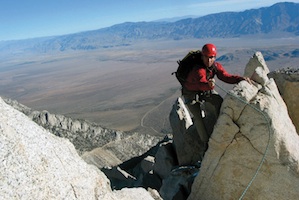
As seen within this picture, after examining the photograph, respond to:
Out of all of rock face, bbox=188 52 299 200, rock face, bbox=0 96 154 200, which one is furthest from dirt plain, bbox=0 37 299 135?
rock face, bbox=0 96 154 200

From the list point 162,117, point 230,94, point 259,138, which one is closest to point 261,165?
point 259,138

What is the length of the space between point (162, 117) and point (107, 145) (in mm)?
48759

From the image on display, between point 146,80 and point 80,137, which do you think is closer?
point 80,137

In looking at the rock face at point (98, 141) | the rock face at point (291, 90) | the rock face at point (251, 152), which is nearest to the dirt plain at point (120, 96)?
the rock face at point (98, 141)

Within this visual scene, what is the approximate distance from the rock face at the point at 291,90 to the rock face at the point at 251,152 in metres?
2.39

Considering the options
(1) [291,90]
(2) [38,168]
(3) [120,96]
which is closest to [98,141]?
(1) [291,90]

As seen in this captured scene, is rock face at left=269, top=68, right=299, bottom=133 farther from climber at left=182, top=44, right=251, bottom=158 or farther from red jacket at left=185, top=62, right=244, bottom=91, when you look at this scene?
red jacket at left=185, top=62, right=244, bottom=91

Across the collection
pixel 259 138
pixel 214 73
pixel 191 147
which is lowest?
pixel 191 147

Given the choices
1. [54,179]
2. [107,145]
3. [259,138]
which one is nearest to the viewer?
[54,179]

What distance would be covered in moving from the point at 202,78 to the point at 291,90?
3.62 m

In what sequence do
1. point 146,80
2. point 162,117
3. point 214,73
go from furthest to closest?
1. point 146,80
2. point 162,117
3. point 214,73

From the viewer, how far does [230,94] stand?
7398 millimetres

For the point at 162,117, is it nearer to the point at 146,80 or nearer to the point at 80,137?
the point at 80,137

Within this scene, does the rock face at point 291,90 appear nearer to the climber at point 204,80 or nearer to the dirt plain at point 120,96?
the climber at point 204,80
